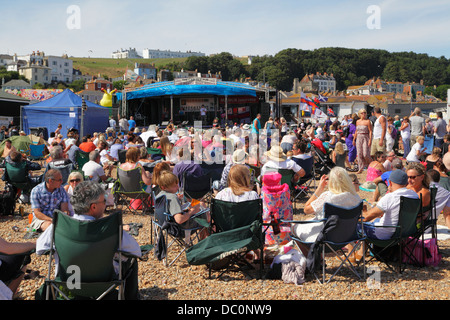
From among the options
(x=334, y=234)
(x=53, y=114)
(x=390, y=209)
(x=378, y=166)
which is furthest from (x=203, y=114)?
(x=334, y=234)

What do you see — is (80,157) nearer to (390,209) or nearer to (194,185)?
(194,185)

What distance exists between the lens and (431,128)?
1364 cm

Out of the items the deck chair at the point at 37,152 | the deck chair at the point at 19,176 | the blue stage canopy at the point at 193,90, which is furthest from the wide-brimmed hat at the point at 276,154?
the blue stage canopy at the point at 193,90

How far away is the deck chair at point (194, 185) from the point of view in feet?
21.1

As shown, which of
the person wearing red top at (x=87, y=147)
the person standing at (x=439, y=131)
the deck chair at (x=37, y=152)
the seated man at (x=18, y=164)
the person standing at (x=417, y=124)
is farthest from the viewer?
the deck chair at (x=37, y=152)

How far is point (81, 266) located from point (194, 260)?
4.33ft

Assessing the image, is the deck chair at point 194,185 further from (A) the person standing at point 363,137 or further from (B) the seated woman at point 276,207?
(A) the person standing at point 363,137

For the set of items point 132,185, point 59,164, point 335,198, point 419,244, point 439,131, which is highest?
point 439,131

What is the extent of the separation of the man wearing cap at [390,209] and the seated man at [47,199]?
3.46 meters

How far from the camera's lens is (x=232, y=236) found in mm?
4211

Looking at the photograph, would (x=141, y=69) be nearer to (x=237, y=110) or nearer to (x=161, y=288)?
(x=237, y=110)

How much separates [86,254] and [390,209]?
10.1ft

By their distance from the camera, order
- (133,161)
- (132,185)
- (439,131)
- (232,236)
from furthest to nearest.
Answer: (439,131) → (133,161) → (132,185) → (232,236)

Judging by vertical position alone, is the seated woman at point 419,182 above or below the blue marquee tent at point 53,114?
below
